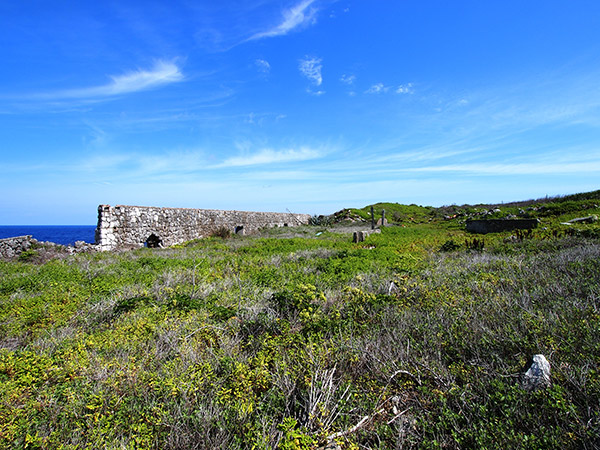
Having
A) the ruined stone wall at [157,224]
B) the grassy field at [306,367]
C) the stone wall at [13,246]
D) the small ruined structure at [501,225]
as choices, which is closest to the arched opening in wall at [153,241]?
the ruined stone wall at [157,224]

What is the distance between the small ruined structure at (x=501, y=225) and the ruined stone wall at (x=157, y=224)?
1394 centimetres

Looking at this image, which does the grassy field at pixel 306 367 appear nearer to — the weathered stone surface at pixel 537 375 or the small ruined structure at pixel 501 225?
the weathered stone surface at pixel 537 375

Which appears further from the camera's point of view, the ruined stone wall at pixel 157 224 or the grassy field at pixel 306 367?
the ruined stone wall at pixel 157 224

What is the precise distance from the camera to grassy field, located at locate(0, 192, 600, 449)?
190cm

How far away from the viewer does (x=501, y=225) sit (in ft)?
46.7

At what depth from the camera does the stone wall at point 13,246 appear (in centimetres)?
893

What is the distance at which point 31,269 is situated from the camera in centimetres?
675

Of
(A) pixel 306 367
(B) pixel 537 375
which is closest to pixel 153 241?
(A) pixel 306 367

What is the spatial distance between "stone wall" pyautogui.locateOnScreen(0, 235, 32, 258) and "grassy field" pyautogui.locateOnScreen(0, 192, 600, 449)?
5.75 metres

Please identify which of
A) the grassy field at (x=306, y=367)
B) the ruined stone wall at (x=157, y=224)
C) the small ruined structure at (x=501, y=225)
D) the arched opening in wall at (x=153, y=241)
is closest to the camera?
the grassy field at (x=306, y=367)

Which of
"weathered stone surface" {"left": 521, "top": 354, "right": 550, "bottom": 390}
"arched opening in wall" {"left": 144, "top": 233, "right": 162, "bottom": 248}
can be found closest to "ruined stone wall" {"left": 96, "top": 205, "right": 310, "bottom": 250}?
"arched opening in wall" {"left": 144, "top": 233, "right": 162, "bottom": 248}

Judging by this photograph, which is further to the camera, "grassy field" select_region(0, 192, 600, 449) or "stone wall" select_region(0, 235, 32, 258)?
"stone wall" select_region(0, 235, 32, 258)

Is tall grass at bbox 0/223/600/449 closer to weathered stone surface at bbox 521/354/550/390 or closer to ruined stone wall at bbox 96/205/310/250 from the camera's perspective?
weathered stone surface at bbox 521/354/550/390

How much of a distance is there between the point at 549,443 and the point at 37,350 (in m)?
4.43
